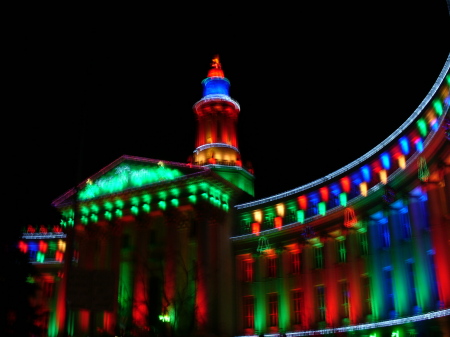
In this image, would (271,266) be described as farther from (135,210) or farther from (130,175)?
(130,175)

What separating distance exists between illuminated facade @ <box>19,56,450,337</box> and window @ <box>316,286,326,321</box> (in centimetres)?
9

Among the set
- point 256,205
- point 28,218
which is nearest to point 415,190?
point 256,205

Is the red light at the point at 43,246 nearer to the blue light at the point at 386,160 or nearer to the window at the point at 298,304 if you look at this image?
the window at the point at 298,304

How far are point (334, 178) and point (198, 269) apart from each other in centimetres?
1337

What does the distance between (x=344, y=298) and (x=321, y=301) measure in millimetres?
2523

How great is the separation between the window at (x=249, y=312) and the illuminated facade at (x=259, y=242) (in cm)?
9

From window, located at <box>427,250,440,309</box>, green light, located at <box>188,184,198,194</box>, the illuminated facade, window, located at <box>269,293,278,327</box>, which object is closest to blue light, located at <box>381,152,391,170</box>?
the illuminated facade

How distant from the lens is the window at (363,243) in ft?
116

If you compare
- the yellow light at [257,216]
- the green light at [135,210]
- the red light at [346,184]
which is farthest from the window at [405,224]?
the green light at [135,210]

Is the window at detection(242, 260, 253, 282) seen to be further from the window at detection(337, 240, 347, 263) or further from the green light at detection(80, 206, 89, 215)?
the green light at detection(80, 206, 89, 215)

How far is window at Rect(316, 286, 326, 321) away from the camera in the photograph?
3822 centimetres

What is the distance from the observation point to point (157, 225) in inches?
1853

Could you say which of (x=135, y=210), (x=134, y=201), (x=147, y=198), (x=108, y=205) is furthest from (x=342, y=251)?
(x=108, y=205)

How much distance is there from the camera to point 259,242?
43.8 meters
